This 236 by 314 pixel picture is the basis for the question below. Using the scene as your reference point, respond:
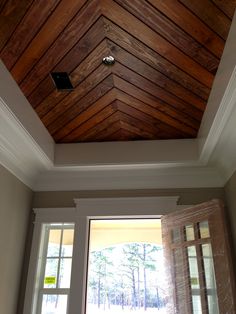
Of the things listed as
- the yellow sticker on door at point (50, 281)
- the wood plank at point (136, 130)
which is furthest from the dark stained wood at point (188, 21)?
the yellow sticker on door at point (50, 281)

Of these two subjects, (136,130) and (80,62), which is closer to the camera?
(80,62)

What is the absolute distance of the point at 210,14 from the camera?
1654 millimetres

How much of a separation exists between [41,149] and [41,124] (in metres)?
0.24

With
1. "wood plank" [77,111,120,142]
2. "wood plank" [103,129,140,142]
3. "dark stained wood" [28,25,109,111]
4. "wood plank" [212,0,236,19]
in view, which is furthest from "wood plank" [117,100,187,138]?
"wood plank" [212,0,236,19]

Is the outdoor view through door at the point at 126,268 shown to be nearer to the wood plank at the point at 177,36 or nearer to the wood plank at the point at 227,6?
the wood plank at the point at 177,36

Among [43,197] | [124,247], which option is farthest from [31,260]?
[124,247]

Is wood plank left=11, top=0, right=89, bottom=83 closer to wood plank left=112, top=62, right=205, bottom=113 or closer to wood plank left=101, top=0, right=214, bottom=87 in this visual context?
wood plank left=101, top=0, right=214, bottom=87

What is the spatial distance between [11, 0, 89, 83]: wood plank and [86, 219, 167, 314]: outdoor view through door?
3.73m

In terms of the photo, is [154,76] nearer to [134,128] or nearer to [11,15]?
[134,128]

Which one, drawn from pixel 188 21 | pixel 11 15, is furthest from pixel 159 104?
pixel 11 15

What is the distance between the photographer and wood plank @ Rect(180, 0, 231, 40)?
161cm

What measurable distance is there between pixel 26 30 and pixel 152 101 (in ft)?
3.66

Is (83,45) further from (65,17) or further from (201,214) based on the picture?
(201,214)

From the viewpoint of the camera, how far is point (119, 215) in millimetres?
2822
